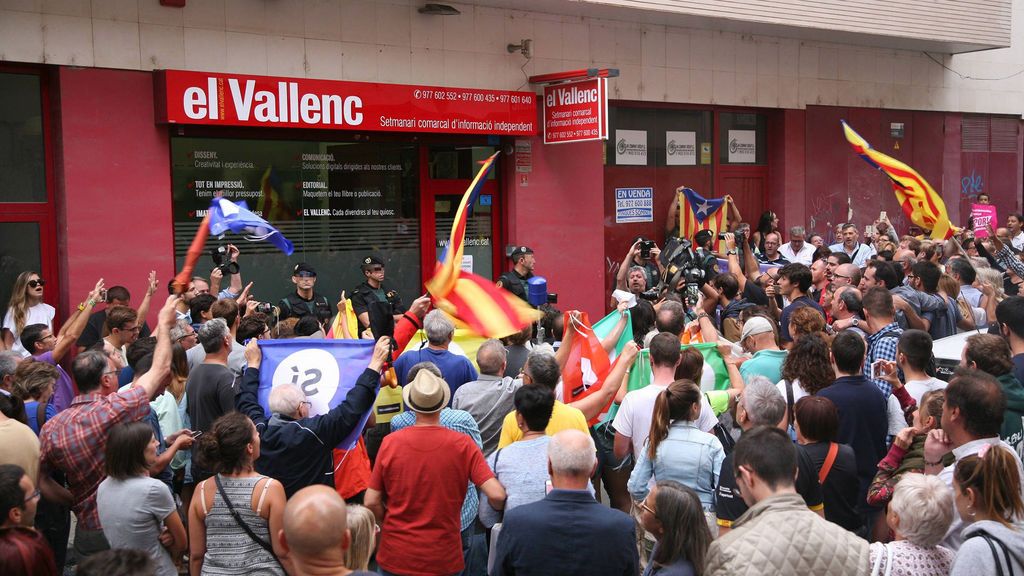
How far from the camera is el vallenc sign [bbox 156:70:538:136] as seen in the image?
10945 mm

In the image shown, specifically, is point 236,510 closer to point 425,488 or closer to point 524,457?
point 425,488

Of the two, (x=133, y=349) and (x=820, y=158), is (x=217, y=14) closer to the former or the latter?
(x=133, y=349)

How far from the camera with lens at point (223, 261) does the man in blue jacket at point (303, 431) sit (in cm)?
502

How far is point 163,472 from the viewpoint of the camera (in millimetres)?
6375

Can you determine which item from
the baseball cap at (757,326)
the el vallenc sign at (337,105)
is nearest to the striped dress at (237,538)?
the baseball cap at (757,326)

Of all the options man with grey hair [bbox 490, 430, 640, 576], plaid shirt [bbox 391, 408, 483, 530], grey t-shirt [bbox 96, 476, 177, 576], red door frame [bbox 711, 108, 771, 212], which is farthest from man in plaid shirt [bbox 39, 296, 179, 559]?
red door frame [bbox 711, 108, 771, 212]

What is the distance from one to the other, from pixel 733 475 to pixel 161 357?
3.34 m

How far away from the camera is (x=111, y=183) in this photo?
10.8 m

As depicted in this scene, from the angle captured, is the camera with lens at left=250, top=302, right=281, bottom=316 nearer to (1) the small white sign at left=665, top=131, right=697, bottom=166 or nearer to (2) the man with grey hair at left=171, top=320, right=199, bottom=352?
(2) the man with grey hair at left=171, top=320, right=199, bottom=352

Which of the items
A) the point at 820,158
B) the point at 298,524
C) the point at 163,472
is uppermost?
the point at 820,158

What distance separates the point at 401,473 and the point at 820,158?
1453 cm

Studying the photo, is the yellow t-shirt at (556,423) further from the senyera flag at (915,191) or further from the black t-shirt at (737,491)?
the senyera flag at (915,191)

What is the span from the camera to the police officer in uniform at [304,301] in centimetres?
1083

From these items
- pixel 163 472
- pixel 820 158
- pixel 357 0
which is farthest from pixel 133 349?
pixel 820 158
